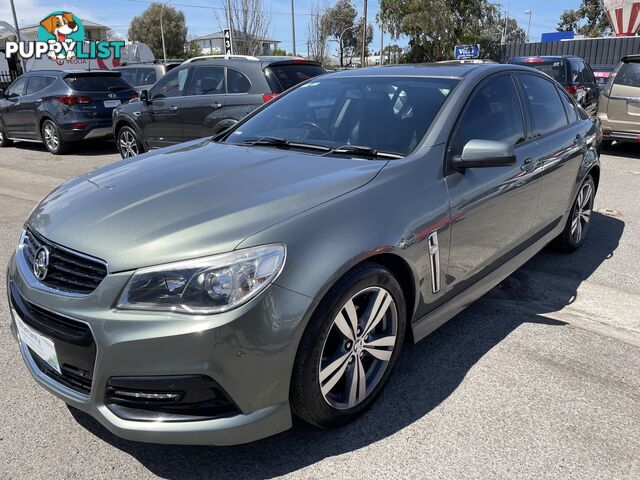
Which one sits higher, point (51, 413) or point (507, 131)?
point (507, 131)

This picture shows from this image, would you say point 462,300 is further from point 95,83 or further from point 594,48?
point 594,48

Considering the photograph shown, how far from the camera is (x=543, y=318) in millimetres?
3738

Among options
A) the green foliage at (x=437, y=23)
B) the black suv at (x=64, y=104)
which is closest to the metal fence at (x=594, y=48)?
the green foliage at (x=437, y=23)

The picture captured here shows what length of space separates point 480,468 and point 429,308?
84 cm

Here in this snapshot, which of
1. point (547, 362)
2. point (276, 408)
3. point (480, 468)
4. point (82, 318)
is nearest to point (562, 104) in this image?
point (547, 362)

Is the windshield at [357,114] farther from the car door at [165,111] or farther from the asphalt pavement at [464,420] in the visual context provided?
the car door at [165,111]

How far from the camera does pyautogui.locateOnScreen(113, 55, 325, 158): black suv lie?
7.77 metres

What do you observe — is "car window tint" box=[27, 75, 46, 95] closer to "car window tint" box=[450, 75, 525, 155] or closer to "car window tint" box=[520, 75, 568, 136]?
"car window tint" box=[520, 75, 568, 136]

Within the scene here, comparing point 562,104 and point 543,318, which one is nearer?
point 543,318

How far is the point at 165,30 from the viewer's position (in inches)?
2532

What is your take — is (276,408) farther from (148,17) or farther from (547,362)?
(148,17)

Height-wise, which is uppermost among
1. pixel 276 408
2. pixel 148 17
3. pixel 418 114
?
pixel 148 17

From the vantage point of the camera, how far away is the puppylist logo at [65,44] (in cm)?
2998

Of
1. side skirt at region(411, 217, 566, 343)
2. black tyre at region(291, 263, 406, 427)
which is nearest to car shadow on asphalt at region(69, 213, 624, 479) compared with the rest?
black tyre at region(291, 263, 406, 427)
